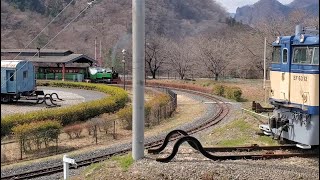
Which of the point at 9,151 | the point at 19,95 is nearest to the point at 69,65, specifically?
the point at 19,95

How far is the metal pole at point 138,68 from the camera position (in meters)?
9.03

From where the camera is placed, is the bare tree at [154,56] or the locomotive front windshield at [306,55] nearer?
the locomotive front windshield at [306,55]

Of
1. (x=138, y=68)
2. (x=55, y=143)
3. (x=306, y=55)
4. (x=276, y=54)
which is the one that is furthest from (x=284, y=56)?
(x=55, y=143)

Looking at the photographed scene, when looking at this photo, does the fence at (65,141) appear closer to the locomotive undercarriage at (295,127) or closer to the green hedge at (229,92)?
the locomotive undercarriage at (295,127)

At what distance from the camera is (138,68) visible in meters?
9.21

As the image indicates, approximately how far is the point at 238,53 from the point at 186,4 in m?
85.0

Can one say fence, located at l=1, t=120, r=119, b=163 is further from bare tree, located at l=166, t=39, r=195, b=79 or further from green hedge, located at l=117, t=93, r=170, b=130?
bare tree, located at l=166, t=39, r=195, b=79

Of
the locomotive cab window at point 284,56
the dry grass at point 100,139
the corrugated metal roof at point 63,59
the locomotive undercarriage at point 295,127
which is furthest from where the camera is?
the corrugated metal roof at point 63,59

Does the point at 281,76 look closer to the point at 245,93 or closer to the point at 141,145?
the point at 141,145

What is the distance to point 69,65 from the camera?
52500mm

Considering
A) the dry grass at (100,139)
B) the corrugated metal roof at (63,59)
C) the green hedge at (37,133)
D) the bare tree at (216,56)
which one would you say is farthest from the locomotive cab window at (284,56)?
the corrugated metal roof at (63,59)

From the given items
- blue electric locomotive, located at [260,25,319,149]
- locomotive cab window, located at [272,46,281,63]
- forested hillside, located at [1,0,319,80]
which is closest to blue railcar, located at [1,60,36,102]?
forested hillside, located at [1,0,319,80]

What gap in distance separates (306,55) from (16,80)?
23583 mm

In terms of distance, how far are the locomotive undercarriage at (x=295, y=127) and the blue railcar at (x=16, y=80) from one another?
21547 millimetres
